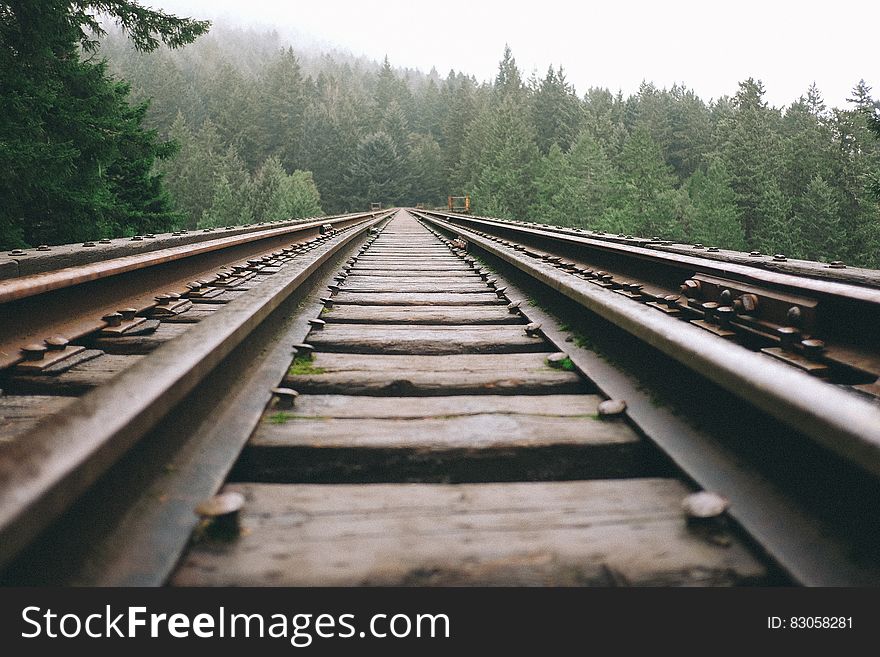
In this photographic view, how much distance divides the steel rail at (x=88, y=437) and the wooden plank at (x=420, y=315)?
4.45 feet

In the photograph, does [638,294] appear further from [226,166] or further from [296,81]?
[296,81]

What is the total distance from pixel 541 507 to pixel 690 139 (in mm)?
78892

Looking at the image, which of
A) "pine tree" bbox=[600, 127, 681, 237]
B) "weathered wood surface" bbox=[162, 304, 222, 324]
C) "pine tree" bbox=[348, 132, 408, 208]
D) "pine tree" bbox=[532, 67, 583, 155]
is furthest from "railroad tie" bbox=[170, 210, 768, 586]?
"pine tree" bbox=[532, 67, 583, 155]

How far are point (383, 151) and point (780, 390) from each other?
225 ft

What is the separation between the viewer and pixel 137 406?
36.9 inches

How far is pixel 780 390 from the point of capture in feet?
3.08

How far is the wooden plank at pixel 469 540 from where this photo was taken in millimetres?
891

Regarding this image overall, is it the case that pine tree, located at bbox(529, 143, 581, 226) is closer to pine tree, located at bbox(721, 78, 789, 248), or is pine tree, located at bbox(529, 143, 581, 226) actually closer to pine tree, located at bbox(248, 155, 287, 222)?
pine tree, located at bbox(721, 78, 789, 248)

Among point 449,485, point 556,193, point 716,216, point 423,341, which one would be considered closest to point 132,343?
point 423,341

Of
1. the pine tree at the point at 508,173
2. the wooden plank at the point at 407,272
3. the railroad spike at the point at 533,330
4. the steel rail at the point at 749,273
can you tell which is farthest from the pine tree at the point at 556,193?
the railroad spike at the point at 533,330

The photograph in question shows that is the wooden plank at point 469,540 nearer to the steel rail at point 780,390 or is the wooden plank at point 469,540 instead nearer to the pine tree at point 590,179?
the steel rail at point 780,390

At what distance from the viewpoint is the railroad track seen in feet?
2.80

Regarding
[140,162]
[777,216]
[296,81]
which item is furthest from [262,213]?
[777,216]

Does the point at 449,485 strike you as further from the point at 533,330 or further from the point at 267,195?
the point at 267,195
